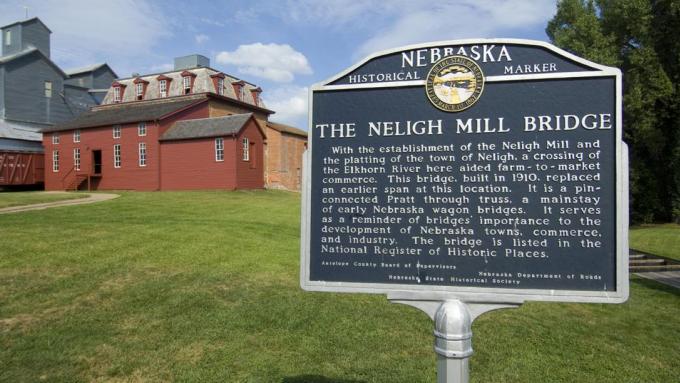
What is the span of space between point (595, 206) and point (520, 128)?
0.78 meters

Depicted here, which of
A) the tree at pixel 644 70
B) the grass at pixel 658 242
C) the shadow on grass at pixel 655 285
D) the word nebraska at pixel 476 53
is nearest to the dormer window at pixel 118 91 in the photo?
the tree at pixel 644 70

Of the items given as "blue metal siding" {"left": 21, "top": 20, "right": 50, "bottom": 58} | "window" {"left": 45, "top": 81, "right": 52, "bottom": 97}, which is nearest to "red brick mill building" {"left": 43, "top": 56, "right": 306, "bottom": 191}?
"window" {"left": 45, "top": 81, "right": 52, "bottom": 97}

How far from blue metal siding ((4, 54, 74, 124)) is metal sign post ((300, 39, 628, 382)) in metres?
47.7

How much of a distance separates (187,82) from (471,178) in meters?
39.4

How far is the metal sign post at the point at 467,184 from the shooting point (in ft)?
11.3

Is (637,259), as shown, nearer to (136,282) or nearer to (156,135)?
(136,282)

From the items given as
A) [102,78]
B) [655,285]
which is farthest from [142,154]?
[655,285]

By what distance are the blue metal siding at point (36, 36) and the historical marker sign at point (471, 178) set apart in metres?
51.8

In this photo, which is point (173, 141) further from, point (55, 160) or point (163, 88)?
point (55, 160)

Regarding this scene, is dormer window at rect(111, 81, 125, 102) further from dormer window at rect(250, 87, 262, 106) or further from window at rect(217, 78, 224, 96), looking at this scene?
dormer window at rect(250, 87, 262, 106)

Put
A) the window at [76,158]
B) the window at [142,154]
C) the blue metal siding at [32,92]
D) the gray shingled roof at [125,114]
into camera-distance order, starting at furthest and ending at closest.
Result: the blue metal siding at [32,92] < the window at [76,158] < the gray shingled roof at [125,114] < the window at [142,154]

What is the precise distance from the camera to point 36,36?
4538 cm

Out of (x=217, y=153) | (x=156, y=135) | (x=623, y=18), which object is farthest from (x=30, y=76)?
(x=623, y=18)

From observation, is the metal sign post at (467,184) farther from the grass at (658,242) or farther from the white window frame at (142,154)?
the white window frame at (142,154)
